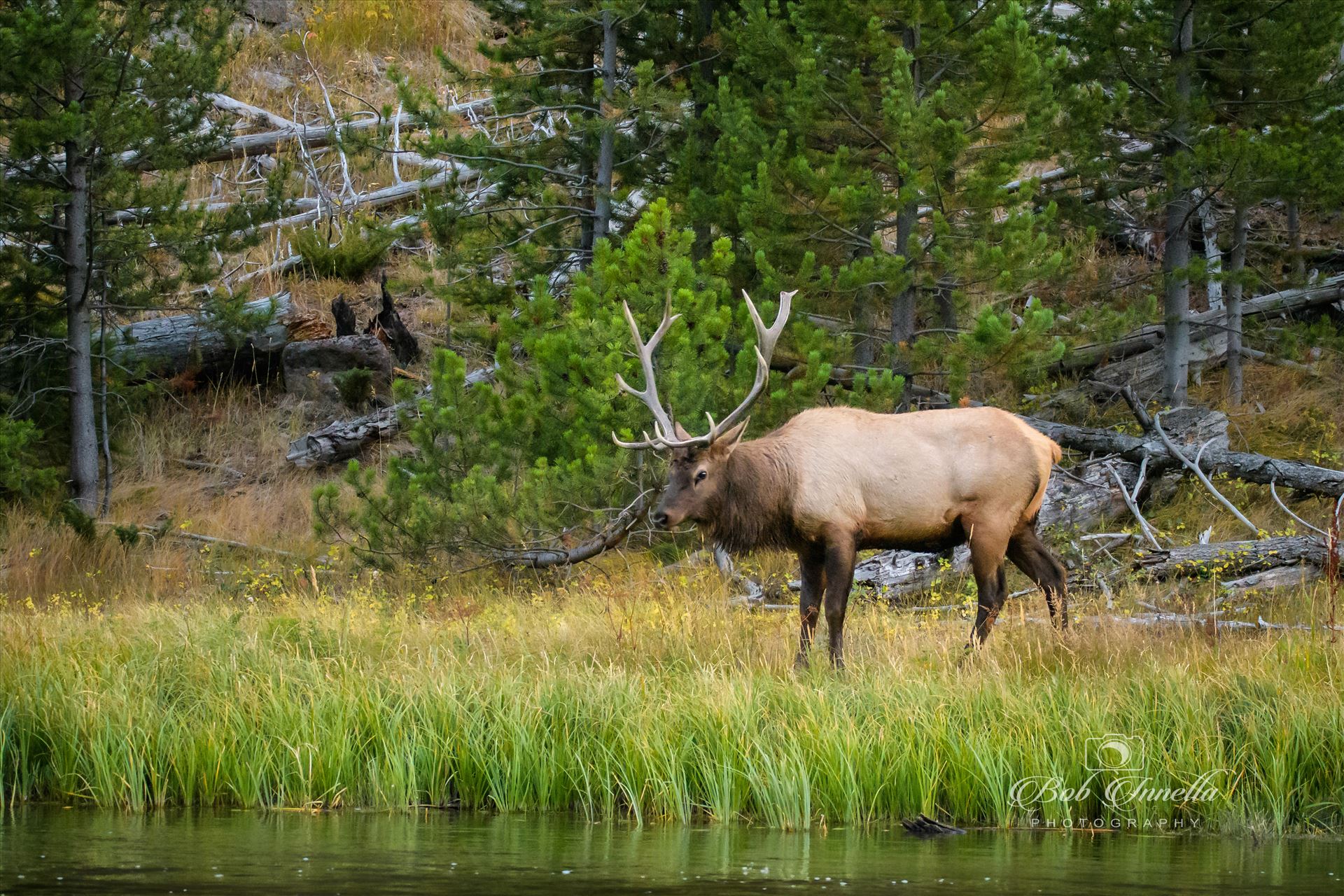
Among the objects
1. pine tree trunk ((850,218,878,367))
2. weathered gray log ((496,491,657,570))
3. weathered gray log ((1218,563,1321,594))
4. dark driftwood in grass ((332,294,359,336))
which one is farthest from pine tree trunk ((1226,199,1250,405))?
dark driftwood in grass ((332,294,359,336))

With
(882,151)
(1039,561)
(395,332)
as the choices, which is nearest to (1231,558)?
(1039,561)

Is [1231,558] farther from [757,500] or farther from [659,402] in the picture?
[659,402]

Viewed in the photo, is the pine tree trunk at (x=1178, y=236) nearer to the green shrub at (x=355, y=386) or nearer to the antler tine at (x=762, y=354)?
the antler tine at (x=762, y=354)

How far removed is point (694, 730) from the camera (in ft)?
22.0

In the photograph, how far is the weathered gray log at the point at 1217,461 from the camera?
12.3 meters

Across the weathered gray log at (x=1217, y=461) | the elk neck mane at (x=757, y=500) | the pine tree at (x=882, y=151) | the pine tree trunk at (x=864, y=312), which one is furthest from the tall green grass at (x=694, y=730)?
the pine tree trunk at (x=864, y=312)

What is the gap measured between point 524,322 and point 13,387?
22.0 feet

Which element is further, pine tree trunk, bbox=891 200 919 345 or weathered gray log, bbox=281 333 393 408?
weathered gray log, bbox=281 333 393 408

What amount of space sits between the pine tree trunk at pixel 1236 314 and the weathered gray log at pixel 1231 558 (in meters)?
5.67

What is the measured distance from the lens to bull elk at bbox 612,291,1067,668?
30.3ft

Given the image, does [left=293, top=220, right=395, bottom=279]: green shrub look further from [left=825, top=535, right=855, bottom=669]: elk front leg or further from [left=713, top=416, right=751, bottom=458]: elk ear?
[left=825, top=535, right=855, bottom=669]: elk front leg

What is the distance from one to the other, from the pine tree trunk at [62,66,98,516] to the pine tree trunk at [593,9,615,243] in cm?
505

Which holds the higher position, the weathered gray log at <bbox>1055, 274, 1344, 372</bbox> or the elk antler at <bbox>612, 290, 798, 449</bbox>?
the weathered gray log at <bbox>1055, 274, 1344, 372</bbox>

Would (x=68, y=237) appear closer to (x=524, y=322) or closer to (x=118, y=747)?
(x=524, y=322)
